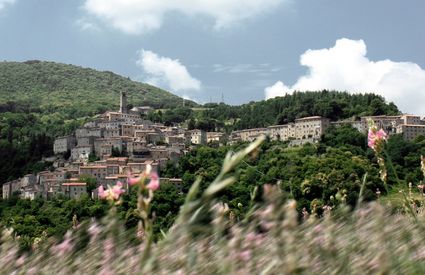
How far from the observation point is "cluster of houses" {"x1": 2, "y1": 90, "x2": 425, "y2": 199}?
91.6m

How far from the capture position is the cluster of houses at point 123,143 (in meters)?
91.6

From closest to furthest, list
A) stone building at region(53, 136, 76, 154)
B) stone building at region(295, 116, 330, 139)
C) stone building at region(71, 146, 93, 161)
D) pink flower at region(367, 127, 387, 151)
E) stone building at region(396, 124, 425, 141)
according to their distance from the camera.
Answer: pink flower at region(367, 127, 387, 151) → stone building at region(396, 124, 425, 141) → stone building at region(71, 146, 93, 161) → stone building at region(53, 136, 76, 154) → stone building at region(295, 116, 330, 139)

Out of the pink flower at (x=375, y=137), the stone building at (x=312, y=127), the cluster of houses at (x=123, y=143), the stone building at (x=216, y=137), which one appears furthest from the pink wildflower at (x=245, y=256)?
the stone building at (x=216, y=137)

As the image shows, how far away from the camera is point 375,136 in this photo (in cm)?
305

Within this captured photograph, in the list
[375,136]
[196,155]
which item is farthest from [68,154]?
[375,136]

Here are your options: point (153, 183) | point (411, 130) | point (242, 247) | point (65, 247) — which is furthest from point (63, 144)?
point (153, 183)

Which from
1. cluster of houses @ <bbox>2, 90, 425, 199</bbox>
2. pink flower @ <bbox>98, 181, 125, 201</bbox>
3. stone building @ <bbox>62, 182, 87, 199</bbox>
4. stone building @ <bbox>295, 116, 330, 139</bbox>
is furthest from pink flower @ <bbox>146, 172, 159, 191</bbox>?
stone building @ <bbox>295, 116, 330, 139</bbox>

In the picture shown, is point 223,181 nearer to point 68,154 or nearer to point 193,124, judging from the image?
point 68,154

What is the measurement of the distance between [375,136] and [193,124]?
133 meters

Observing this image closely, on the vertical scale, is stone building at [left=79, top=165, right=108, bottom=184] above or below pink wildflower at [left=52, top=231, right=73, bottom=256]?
below

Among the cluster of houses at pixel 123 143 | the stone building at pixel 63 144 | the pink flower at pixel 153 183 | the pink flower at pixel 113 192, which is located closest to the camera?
the pink flower at pixel 153 183

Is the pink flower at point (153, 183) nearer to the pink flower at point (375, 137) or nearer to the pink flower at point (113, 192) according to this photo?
the pink flower at point (113, 192)

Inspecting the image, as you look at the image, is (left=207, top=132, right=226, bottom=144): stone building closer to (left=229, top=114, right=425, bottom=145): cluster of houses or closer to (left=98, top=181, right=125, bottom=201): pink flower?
(left=229, top=114, right=425, bottom=145): cluster of houses

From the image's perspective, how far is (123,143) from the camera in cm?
10825
